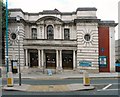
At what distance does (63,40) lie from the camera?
39.3 meters

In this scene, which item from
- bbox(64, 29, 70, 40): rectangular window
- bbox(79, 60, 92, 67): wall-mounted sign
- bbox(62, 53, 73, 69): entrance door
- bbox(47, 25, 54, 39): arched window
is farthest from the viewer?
bbox(64, 29, 70, 40): rectangular window

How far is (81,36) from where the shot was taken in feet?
129

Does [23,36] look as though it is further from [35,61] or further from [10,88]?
[10,88]

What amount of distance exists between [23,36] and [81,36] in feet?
31.5

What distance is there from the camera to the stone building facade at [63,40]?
3906 centimetres

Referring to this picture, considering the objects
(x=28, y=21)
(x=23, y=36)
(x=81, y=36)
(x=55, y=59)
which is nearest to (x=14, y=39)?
(x=23, y=36)

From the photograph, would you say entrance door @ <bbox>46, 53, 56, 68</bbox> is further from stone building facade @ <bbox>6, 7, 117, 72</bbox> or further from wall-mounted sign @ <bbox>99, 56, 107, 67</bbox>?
wall-mounted sign @ <bbox>99, 56, 107, 67</bbox>

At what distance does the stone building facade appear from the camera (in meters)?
39.1

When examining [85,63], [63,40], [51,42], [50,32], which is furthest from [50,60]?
[85,63]

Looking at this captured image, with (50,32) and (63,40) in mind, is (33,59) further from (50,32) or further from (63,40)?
(63,40)

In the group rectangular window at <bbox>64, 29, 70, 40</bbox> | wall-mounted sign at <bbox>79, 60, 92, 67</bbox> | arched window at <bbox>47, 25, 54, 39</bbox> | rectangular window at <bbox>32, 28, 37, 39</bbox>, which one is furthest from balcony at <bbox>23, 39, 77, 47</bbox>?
wall-mounted sign at <bbox>79, 60, 92, 67</bbox>

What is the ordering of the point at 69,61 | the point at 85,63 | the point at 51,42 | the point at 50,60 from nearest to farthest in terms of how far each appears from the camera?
the point at 85,63, the point at 51,42, the point at 50,60, the point at 69,61

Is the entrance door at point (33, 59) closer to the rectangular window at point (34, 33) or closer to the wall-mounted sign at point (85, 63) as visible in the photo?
the rectangular window at point (34, 33)

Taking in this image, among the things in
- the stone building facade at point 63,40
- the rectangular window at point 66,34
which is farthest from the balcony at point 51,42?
the rectangular window at point 66,34
